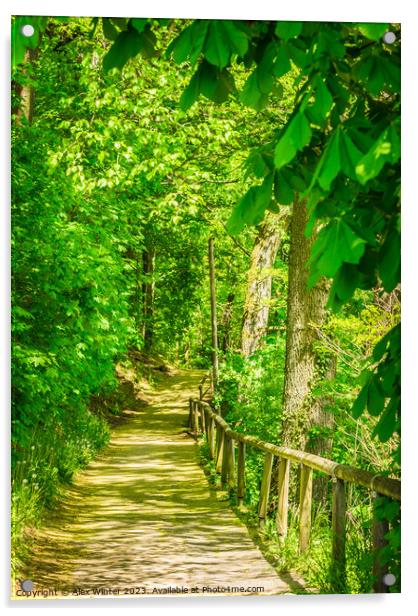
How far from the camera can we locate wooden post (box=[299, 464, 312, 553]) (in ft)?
16.8

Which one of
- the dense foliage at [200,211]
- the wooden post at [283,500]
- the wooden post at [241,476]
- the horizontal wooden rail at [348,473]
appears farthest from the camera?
the wooden post at [241,476]

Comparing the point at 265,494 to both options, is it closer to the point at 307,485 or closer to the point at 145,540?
the point at 307,485

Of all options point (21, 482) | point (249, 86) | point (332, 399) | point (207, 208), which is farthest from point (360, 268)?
point (207, 208)

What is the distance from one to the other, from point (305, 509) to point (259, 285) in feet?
14.4

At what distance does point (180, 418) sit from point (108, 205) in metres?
7.55

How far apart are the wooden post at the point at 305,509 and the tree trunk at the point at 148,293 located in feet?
11.1

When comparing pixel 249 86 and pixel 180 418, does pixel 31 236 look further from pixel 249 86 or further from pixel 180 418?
pixel 180 418

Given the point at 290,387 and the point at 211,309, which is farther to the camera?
the point at 211,309

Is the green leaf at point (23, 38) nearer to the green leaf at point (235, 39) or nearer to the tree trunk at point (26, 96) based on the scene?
the green leaf at point (235, 39)

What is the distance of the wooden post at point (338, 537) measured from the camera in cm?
442

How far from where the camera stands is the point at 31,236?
5.50 m

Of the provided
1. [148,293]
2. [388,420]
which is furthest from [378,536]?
[148,293]

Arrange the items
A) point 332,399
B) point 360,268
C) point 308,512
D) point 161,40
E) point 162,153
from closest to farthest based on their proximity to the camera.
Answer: point 360,268 < point 161,40 < point 308,512 < point 332,399 < point 162,153
